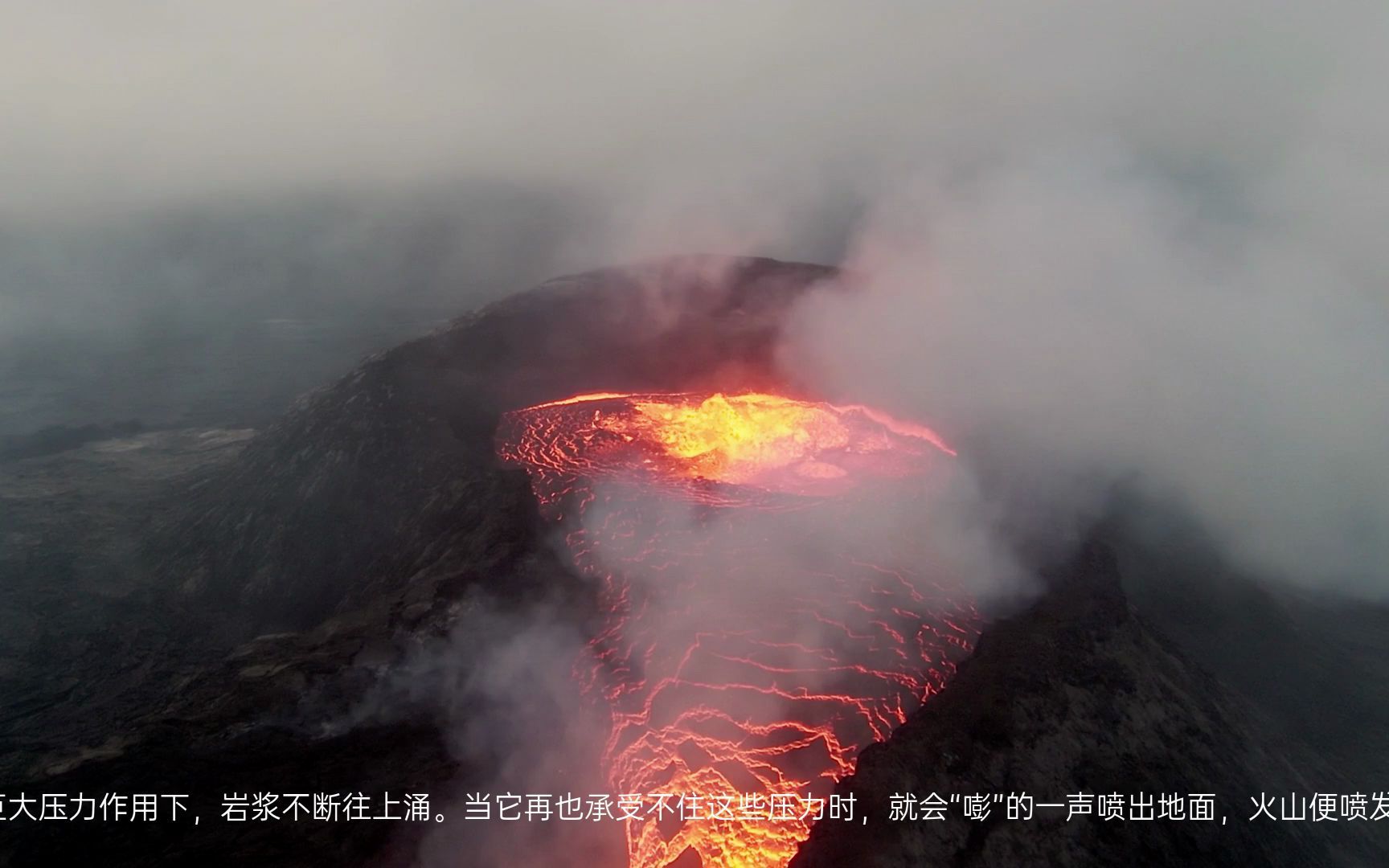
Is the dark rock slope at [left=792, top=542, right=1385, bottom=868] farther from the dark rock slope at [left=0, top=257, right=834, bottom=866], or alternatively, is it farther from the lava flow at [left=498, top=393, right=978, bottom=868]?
the dark rock slope at [left=0, top=257, right=834, bottom=866]

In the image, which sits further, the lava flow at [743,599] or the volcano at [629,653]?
the lava flow at [743,599]

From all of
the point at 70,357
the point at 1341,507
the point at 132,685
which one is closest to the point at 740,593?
the point at 132,685

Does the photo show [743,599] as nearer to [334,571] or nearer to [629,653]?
[629,653]

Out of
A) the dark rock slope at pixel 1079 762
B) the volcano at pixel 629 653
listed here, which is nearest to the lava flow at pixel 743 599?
the volcano at pixel 629 653

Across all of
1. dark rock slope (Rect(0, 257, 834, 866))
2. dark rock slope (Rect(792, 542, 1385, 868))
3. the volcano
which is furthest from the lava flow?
dark rock slope (Rect(0, 257, 834, 866))

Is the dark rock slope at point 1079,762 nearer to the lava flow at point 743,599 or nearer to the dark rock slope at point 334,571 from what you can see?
the lava flow at point 743,599

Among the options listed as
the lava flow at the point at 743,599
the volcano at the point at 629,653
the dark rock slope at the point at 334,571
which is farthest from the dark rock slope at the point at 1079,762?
the dark rock slope at the point at 334,571
